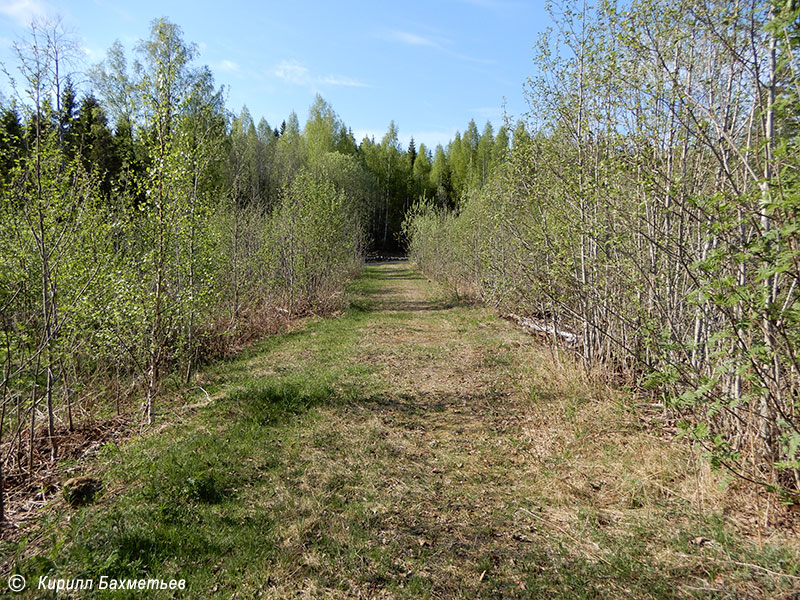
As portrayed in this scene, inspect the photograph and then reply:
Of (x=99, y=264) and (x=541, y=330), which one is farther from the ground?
(x=99, y=264)

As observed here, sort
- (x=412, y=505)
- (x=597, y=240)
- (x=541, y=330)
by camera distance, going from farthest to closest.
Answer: (x=541, y=330) → (x=597, y=240) → (x=412, y=505)

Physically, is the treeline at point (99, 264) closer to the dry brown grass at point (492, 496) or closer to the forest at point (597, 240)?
the forest at point (597, 240)

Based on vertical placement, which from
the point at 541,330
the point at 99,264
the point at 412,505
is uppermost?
the point at 99,264

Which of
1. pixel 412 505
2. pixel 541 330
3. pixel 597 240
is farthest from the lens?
pixel 541 330

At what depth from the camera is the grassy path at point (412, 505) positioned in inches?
101

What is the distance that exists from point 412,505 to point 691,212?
3527mm

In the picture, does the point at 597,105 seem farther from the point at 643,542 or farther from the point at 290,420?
the point at 290,420

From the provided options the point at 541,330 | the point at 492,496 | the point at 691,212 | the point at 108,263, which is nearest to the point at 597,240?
the point at 691,212

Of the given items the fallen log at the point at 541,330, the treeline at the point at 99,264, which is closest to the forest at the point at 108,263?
the treeline at the point at 99,264

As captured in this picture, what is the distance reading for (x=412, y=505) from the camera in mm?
3424

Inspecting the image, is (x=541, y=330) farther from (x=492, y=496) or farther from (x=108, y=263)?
(x=108, y=263)

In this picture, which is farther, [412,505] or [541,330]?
[541,330]

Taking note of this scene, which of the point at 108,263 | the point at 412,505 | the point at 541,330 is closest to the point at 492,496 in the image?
the point at 412,505

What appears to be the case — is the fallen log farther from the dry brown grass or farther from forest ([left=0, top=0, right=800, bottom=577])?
the dry brown grass
